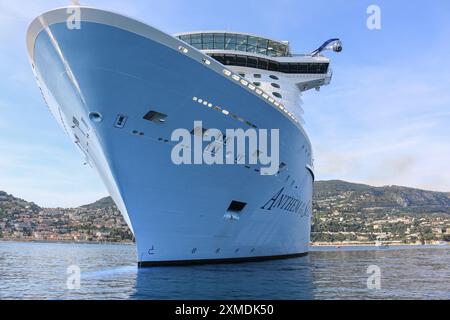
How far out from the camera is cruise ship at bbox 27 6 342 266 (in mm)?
13797

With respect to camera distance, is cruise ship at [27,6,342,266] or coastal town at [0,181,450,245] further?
coastal town at [0,181,450,245]

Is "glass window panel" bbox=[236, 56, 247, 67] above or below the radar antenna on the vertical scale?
below

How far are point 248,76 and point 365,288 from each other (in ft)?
47.6

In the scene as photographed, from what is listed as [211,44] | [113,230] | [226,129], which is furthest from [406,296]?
[113,230]

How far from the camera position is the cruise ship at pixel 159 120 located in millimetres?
13797

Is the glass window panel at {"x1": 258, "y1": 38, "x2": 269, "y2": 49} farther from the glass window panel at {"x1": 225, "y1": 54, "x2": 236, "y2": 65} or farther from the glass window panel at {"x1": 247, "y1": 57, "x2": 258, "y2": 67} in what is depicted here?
the glass window panel at {"x1": 225, "y1": 54, "x2": 236, "y2": 65}

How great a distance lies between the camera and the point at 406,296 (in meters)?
12.8

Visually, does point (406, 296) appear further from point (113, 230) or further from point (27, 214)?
point (27, 214)

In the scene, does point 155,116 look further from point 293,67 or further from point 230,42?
point 293,67

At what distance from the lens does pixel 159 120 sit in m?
15.3

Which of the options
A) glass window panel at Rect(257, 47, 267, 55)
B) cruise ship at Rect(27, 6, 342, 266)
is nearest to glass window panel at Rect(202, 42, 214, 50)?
glass window panel at Rect(257, 47, 267, 55)

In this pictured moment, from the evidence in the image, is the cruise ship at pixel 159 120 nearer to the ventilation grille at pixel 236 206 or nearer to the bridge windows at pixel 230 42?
the ventilation grille at pixel 236 206

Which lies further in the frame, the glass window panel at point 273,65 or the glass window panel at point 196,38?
the glass window panel at point 196,38

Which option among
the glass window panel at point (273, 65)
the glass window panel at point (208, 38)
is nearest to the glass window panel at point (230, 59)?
the glass window panel at point (208, 38)
